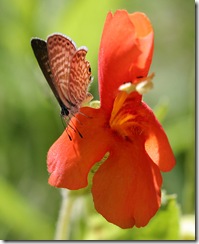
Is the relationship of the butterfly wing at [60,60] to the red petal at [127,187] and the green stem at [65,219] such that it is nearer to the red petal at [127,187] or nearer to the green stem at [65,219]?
the red petal at [127,187]

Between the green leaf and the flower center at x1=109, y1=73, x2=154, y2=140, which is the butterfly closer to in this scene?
the flower center at x1=109, y1=73, x2=154, y2=140

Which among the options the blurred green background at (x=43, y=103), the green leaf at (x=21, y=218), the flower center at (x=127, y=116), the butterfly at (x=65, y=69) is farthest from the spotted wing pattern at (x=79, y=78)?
the green leaf at (x=21, y=218)

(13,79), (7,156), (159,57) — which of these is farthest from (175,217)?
(159,57)

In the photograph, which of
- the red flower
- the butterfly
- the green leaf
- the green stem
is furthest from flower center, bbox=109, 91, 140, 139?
the green leaf

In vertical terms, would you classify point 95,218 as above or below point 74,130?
below

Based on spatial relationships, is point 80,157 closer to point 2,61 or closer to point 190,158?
point 190,158

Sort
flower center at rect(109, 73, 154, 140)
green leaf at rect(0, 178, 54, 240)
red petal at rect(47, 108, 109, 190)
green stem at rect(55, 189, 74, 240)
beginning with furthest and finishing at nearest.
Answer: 1. green leaf at rect(0, 178, 54, 240)
2. green stem at rect(55, 189, 74, 240)
3. flower center at rect(109, 73, 154, 140)
4. red petal at rect(47, 108, 109, 190)

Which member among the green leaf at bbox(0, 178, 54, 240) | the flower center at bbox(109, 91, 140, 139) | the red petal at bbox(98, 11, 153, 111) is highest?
the red petal at bbox(98, 11, 153, 111)

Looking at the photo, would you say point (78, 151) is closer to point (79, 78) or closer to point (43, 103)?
point (79, 78)
